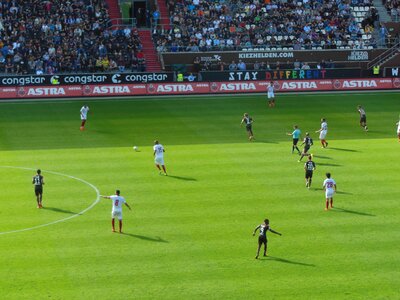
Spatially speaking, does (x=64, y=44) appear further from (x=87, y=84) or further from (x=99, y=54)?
(x=87, y=84)

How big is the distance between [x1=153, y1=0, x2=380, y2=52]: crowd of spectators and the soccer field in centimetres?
1762

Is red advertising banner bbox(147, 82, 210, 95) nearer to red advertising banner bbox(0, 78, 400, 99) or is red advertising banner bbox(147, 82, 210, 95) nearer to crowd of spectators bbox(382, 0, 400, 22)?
red advertising banner bbox(0, 78, 400, 99)

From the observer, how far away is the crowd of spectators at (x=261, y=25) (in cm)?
8094

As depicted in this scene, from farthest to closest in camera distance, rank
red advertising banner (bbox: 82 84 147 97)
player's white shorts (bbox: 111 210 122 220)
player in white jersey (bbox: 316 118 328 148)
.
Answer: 1. red advertising banner (bbox: 82 84 147 97)
2. player in white jersey (bbox: 316 118 328 148)
3. player's white shorts (bbox: 111 210 122 220)

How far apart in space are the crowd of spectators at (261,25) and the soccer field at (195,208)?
57.8 ft

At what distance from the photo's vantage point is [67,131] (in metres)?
57.8

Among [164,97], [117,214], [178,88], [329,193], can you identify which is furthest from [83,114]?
[329,193]

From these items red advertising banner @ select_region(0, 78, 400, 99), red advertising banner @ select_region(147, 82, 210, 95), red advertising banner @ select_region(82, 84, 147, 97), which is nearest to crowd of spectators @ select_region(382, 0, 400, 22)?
red advertising banner @ select_region(0, 78, 400, 99)

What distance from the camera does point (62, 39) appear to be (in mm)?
78188

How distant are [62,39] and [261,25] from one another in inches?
784

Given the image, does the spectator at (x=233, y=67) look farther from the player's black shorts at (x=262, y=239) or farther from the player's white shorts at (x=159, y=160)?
the player's black shorts at (x=262, y=239)

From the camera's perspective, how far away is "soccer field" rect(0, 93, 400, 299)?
3048 cm

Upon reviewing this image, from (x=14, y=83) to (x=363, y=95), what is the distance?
3017 cm

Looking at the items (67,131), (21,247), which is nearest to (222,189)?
(21,247)
